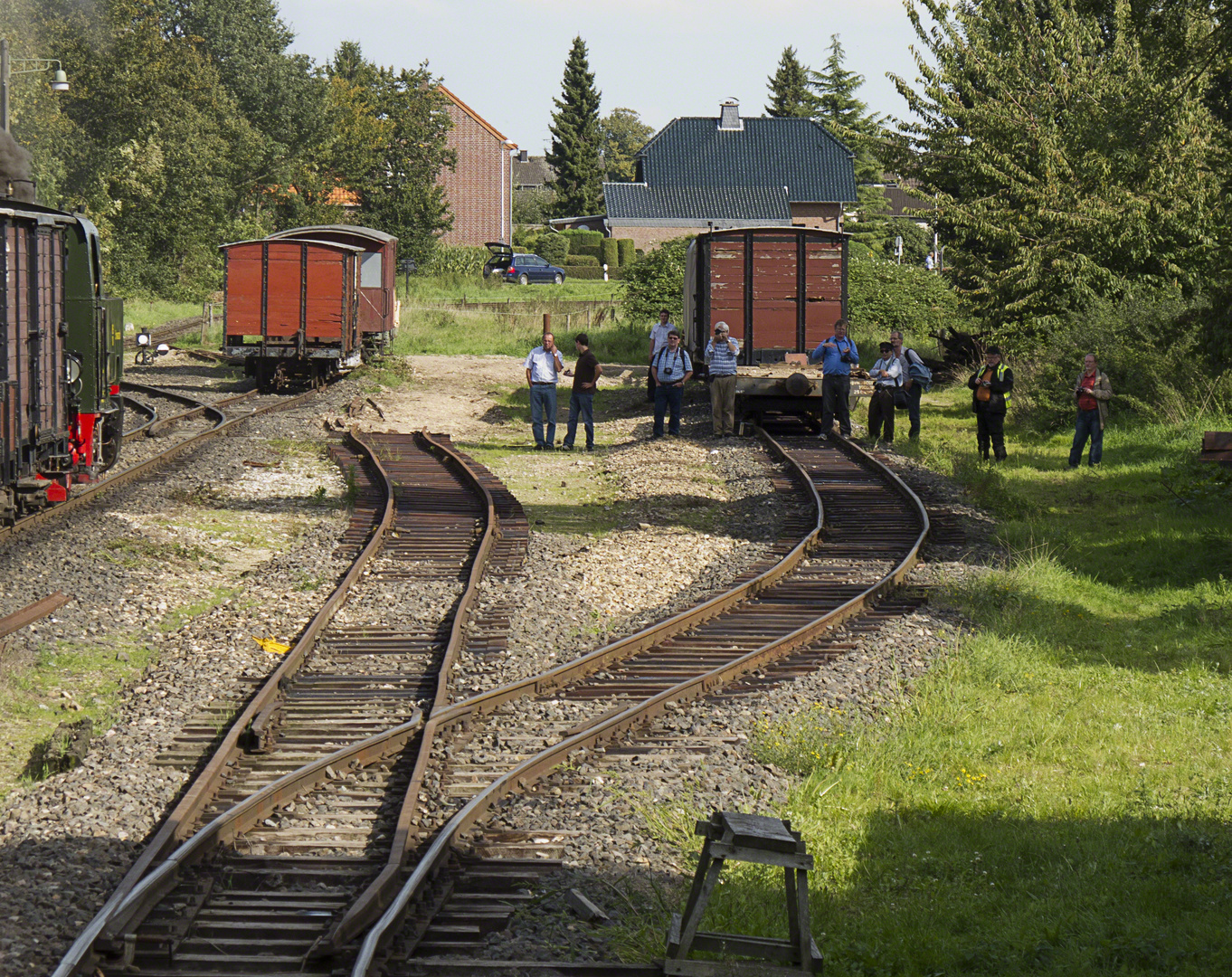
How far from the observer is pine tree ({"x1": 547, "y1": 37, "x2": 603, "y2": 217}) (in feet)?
300

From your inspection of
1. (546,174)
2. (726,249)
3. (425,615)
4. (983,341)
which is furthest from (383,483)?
(546,174)

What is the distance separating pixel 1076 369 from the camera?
22.1 m

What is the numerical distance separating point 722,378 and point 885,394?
2506 millimetres

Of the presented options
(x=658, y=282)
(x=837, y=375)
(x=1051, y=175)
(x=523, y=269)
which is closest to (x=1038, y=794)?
(x=837, y=375)

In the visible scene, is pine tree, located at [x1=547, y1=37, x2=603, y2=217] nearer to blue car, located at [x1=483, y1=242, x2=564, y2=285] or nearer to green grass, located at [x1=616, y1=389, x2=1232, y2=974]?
blue car, located at [x1=483, y1=242, x2=564, y2=285]

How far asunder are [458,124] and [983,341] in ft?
193

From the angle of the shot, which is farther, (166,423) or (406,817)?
(166,423)

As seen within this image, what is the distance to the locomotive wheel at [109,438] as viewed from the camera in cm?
1566

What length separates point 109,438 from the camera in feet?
52.3

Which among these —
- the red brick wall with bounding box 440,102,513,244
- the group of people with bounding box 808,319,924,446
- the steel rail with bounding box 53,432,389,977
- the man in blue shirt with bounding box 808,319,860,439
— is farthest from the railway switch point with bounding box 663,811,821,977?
the red brick wall with bounding box 440,102,513,244

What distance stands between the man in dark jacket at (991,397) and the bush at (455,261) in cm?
4288

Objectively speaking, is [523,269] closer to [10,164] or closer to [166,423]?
[166,423]

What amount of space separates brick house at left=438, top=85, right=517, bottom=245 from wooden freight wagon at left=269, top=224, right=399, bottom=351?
156 feet

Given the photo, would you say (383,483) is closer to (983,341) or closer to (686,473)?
(686,473)
